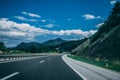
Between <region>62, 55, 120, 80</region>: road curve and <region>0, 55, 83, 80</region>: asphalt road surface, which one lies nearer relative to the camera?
<region>0, 55, 83, 80</region>: asphalt road surface

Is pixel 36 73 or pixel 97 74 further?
pixel 97 74

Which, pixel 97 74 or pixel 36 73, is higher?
pixel 36 73

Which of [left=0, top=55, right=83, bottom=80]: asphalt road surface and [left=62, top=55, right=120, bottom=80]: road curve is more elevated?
[left=0, top=55, right=83, bottom=80]: asphalt road surface

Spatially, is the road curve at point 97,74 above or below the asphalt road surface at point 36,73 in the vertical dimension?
below

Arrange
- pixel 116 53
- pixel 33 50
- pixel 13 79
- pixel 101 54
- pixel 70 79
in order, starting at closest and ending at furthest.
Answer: pixel 13 79 < pixel 70 79 < pixel 116 53 < pixel 101 54 < pixel 33 50

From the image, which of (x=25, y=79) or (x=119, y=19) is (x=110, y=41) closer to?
(x=119, y=19)

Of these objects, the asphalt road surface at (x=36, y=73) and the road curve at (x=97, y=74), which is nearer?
the asphalt road surface at (x=36, y=73)

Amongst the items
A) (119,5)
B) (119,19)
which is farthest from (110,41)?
(119,5)

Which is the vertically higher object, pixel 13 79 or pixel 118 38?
pixel 118 38

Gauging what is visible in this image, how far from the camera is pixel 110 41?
43.4 metres

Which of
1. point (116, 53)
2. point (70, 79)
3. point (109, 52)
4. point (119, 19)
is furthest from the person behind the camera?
point (119, 19)

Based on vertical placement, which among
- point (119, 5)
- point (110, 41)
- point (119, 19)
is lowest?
point (110, 41)

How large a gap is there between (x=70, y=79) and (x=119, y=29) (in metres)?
37.5

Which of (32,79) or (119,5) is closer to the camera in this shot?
(32,79)
